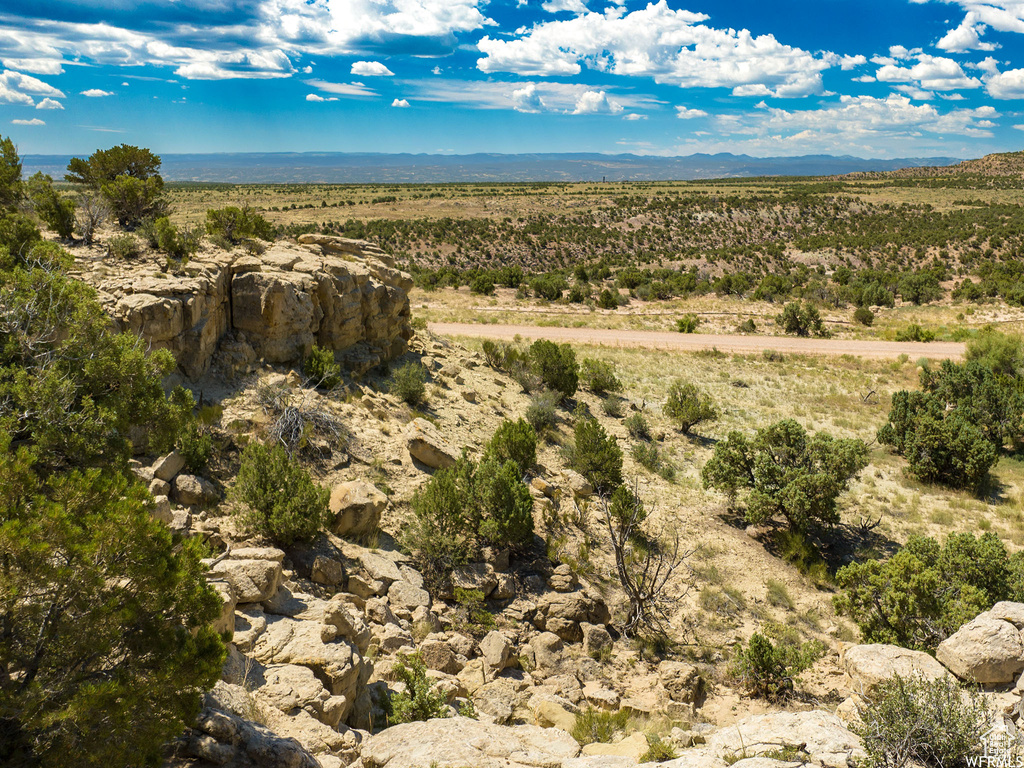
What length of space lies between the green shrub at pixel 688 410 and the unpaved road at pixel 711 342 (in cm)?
759

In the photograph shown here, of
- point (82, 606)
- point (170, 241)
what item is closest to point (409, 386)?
point (170, 241)

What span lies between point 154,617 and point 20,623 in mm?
694

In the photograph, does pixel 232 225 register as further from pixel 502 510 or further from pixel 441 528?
pixel 502 510

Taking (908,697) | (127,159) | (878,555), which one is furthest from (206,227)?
(878,555)

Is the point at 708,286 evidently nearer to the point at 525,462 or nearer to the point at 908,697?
the point at 525,462

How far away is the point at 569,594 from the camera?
9125mm

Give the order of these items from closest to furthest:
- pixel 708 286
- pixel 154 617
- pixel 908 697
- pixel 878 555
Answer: pixel 154 617 < pixel 908 697 < pixel 878 555 < pixel 708 286

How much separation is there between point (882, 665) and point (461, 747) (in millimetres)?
4565

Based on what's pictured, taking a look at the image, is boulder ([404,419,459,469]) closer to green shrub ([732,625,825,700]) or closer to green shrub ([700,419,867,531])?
green shrub ([700,419,867,531])

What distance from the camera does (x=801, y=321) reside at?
96.2ft

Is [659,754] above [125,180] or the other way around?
the other way around

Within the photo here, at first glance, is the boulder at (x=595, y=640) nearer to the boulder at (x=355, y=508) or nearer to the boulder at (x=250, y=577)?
the boulder at (x=355, y=508)

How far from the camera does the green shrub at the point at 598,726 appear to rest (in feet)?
20.0

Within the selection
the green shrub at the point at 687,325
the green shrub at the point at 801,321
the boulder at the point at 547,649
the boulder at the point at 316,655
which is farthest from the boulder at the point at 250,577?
the green shrub at the point at 801,321
